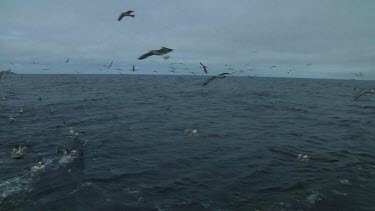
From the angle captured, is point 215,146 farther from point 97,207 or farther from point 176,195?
point 97,207

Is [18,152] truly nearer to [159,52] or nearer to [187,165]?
[187,165]

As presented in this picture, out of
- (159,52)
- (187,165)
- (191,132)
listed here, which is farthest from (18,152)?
(159,52)

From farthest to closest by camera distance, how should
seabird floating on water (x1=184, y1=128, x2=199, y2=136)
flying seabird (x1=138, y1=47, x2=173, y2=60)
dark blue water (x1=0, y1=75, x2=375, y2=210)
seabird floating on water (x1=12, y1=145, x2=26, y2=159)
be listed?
seabird floating on water (x1=184, y1=128, x2=199, y2=136)
seabird floating on water (x1=12, y1=145, x2=26, y2=159)
dark blue water (x1=0, y1=75, x2=375, y2=210)
flying seabird (x1=138, y1=47, x2=173, y2=60)

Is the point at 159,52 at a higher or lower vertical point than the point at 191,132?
higher

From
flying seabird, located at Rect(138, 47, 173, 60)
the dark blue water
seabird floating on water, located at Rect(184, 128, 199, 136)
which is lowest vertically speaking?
the dark blue water

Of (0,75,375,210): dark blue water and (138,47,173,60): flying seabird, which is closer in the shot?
(138,47,173,60): flying seabird

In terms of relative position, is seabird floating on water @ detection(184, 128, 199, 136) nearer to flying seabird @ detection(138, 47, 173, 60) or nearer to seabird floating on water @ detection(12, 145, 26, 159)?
seabird floating on water @ detection(12, 145, 26, 159)

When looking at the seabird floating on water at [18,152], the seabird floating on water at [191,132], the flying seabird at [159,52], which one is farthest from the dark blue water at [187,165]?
the flying seabird at [159,52]

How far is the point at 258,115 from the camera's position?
39938mm

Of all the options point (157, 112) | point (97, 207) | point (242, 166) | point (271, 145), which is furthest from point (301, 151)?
point (157, 112)

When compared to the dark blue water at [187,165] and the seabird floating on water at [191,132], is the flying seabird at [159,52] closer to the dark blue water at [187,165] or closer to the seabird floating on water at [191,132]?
the dark blue water at [187,165]

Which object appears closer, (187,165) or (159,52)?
(159,52)

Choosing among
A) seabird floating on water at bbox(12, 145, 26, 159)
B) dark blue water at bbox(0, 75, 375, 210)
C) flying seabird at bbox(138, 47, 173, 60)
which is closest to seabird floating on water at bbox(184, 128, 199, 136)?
dark blue water at bbox(0, 75, 375, 210)

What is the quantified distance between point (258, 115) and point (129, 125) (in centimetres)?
1559
